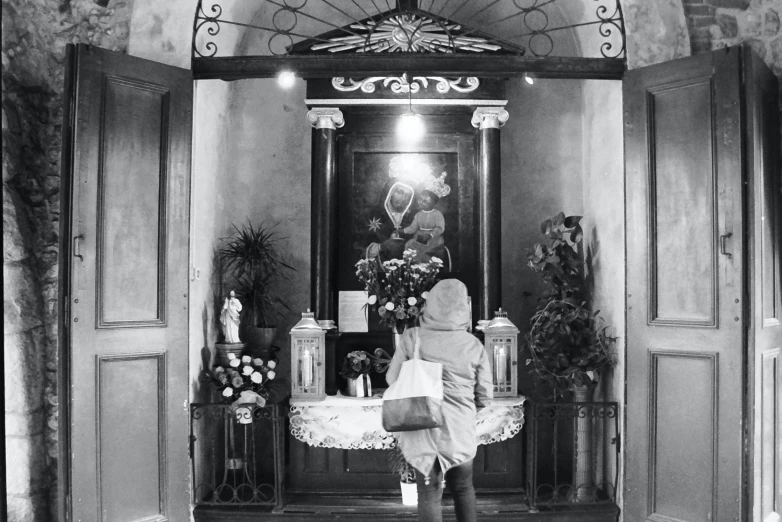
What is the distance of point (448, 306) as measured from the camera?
12.0ft

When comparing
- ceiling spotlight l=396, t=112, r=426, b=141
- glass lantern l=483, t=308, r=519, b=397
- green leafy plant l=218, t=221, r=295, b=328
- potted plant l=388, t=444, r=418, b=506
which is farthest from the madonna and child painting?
potted plant l=388, t=444, r=418, b=506

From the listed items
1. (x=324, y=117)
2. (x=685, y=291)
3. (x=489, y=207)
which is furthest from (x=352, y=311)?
(x=685, y=291)

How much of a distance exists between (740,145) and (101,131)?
12.6 feet

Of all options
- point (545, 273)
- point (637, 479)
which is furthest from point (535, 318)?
point (637, 479)

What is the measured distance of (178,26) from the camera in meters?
4.73

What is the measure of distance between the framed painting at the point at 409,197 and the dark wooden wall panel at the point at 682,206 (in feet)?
6.37

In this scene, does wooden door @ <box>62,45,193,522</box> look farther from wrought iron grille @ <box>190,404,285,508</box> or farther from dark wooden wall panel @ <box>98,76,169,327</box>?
wrought iron grille @ <box>190,404,285,508</box>

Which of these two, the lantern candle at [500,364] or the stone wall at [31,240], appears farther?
the lantern candle at [500,364]

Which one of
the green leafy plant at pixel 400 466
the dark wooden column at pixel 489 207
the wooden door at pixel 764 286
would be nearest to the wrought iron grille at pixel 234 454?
the green leafy plant at pixel 400 466

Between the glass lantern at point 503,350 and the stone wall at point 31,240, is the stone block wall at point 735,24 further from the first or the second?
the stone wall at point 31,240

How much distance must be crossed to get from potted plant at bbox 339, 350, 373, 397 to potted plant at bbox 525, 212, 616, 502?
4.40 ft

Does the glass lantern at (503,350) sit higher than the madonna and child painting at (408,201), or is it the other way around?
the madonna and child painting at (408,201)

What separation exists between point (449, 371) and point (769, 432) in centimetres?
209

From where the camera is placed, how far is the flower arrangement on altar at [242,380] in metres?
5.25
